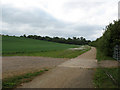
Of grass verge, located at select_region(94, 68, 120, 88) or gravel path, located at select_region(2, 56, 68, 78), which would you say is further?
gravel path, located at select_region(2, 56, 68, 78)

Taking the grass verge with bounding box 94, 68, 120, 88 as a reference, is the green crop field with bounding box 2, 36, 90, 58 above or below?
below

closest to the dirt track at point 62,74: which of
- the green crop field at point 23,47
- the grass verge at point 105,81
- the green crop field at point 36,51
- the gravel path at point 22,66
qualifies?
the gravel path at point 22,66

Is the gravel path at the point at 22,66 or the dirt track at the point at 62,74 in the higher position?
the dirt track at the point at 62,74

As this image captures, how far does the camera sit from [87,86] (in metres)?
3.76

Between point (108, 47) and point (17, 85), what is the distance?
493 inches

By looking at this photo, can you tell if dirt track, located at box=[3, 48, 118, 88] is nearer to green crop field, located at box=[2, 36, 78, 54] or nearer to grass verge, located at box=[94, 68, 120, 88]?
grass verge, located at box=[94, 68, 120, 88]

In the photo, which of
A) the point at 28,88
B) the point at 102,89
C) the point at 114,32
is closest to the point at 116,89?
the point at 102,89

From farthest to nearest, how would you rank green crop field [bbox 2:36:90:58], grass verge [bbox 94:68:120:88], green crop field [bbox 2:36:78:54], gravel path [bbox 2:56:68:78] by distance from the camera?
green crop field [bbox 2:36:78:54] → green crop field [bbox 2:36:90:58] → gravel path [bbox 2:56:68:78] → grass verge [bbox 94:68:120:88]

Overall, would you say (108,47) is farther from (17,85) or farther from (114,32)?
(17,85)

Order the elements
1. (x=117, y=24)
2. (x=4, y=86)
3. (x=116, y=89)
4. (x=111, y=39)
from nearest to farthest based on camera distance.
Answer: (x=116, y=89) < (x=4, y=86) < (x=117, y=24) < (x=111, y=39)

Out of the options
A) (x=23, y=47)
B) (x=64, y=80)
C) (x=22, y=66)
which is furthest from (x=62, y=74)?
(x=23, y=47)

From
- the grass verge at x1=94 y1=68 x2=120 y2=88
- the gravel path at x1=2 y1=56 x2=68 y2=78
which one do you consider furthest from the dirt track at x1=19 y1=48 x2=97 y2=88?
the gravel path at x1=2 y1=56 x2=68 y2=78

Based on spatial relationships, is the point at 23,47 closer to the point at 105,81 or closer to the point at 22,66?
the point at 22,66

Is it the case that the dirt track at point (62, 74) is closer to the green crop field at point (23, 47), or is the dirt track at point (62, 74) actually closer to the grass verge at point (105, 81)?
the grass verge at point (105, 81)
